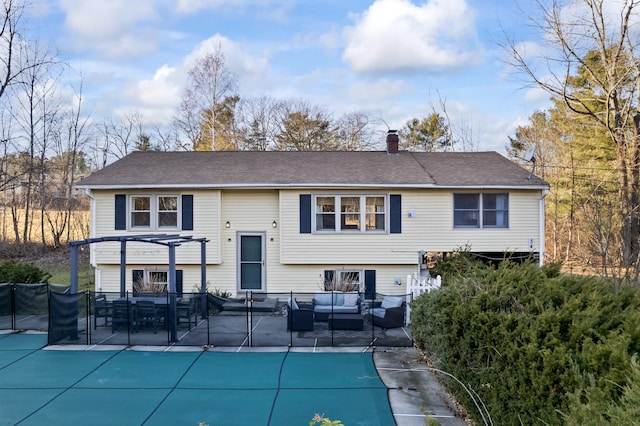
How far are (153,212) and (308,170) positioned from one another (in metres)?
5.46

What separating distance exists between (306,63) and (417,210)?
1524cm

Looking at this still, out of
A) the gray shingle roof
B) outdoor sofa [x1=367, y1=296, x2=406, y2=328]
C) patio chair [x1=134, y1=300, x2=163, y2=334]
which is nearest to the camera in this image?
patio chair [x1=134, y1=300, x2=163, y2=334]

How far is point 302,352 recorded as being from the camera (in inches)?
409

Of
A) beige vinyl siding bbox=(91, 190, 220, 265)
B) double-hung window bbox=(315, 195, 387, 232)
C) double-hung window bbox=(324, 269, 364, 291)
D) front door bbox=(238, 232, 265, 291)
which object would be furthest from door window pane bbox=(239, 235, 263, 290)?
double-hung window bbox=(324, 269, 364, 291)

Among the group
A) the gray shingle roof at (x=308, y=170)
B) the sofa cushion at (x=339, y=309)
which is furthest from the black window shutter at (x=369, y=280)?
the sofa cushion at (x=339, y=309)

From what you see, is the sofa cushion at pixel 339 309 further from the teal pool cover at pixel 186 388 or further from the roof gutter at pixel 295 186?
the roof gutter at pixel 295 186

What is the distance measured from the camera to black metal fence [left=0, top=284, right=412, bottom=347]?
11039 millimetres

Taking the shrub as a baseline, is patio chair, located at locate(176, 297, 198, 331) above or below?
below

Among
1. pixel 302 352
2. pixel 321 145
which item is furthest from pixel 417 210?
pixel 321 145

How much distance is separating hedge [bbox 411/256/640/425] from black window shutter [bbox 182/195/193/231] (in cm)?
1038

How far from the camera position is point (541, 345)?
4730mm

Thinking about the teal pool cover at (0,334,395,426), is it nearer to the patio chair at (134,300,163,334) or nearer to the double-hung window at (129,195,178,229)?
the patio chair at (134,300,163,334)

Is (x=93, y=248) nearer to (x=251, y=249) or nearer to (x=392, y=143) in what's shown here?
(x=251, y=249)

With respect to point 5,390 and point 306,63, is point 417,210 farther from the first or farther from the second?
point 306,63
